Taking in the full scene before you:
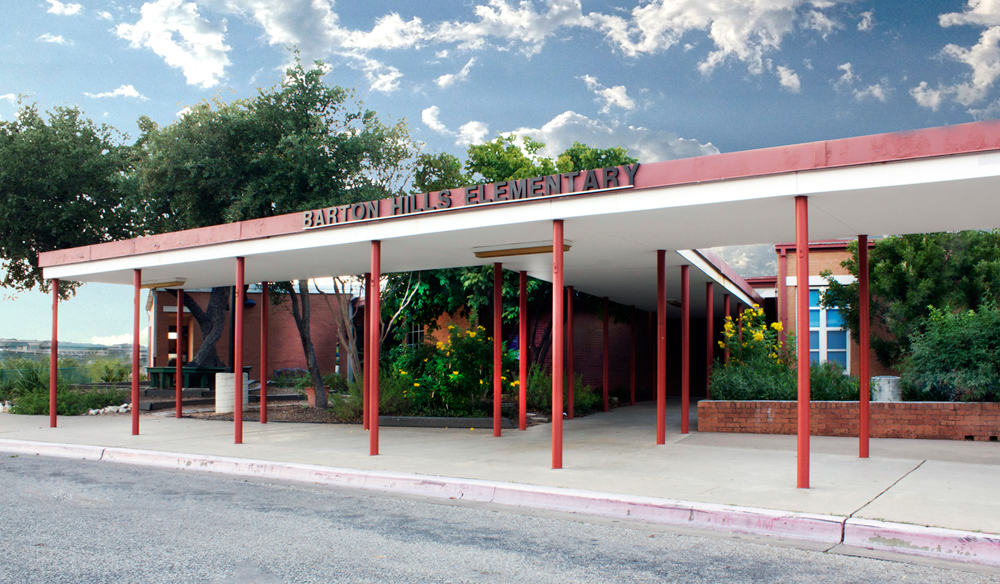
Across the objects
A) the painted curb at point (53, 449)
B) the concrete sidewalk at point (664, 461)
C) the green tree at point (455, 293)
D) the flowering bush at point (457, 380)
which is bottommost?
the painted curb at point (53, 449)

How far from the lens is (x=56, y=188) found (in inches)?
920

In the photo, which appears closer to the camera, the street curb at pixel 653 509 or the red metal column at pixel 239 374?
the street curb at pixel 653 509

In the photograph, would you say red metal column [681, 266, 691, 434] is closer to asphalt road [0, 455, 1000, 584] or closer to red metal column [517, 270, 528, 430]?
red metal column [517, 270, 528, 430]

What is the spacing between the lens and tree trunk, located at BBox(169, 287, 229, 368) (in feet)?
87.9

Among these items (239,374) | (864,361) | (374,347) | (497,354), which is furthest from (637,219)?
(239,374)

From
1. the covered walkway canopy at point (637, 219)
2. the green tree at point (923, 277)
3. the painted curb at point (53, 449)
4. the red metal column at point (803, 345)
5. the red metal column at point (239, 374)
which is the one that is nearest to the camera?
the covered walkway canopy at point (637, 219)

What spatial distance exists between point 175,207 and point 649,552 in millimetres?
18349

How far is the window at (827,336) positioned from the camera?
72.5 feet

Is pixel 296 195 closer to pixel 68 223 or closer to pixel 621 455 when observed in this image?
pixel 68 223

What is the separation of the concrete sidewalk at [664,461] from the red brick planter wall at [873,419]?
40cm

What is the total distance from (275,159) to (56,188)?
9.76 meters

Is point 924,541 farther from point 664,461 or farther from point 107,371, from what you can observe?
point 107,371

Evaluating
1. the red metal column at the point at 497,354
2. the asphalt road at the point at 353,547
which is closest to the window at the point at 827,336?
the red metal column at the point at 497,354

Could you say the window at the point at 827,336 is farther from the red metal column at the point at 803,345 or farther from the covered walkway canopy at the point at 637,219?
the red metal column at the point at 803,345
